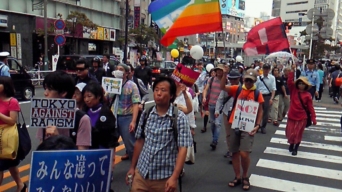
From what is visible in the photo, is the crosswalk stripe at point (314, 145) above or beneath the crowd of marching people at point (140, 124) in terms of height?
beneath

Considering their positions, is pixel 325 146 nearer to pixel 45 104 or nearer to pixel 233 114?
pixel 233 114

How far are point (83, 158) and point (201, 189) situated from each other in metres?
3.15

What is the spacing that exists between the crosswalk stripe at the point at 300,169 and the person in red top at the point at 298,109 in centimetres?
80

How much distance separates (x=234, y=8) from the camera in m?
118

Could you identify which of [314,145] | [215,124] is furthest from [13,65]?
[314,145]

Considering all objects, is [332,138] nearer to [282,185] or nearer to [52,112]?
[282,185]

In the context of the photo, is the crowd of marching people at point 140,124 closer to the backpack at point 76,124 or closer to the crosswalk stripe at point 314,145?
the backpack at point 76,124

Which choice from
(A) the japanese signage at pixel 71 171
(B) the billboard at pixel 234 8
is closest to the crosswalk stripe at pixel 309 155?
(A) the japanese signage at pixel 71 171

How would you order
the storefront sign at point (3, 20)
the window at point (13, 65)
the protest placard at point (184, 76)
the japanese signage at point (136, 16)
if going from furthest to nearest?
1. the japanese signage at point (136, 16)
2. the storefront sign at point (3, 20)
3. the window at point (13, 65)
4. the protest placard at point (184, 76)

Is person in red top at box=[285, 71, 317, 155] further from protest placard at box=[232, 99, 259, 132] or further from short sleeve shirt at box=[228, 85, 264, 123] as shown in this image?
protest placard at box=[232, 99, 259, 132]

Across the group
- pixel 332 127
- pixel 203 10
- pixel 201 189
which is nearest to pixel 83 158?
pixel 201 189

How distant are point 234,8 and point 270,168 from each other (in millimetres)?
117291

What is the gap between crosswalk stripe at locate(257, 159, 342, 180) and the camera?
6.13 m

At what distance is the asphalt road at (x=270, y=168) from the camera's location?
17.6 ft
